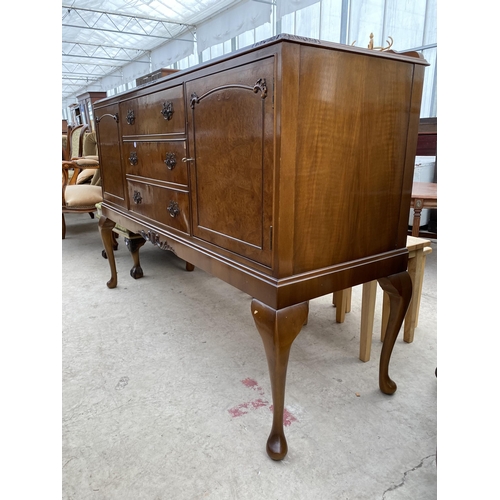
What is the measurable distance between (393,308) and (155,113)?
129 centimetres

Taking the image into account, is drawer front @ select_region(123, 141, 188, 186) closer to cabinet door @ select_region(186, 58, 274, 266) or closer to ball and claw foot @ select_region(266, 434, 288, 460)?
cabinet door @ select_region(186, 58, 274, 266)

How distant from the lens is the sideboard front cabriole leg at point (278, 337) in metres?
1.18

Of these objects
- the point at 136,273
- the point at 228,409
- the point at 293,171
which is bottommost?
the point at 228,409

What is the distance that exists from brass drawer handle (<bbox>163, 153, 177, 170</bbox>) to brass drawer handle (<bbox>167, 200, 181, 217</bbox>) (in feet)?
0.49

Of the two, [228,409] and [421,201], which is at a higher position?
[421,201]

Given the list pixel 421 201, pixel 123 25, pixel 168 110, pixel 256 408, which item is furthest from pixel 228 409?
pixel 123 25

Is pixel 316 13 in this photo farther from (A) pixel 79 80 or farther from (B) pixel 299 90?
(A) pixel 79 80

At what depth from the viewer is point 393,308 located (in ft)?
5.09

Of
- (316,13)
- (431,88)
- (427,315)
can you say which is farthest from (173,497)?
(316,13)

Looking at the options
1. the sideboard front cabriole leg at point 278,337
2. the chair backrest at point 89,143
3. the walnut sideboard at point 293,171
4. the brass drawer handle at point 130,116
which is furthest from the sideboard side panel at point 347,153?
the chair backrest at point 89,143

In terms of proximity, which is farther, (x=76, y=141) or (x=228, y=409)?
(x=76, y=141)

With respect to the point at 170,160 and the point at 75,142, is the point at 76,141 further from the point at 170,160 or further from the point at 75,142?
the point at 170,160

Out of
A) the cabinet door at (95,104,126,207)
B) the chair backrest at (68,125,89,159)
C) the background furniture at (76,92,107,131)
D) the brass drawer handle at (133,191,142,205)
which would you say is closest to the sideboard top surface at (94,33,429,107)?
the brass drawer handle at (133,191,142,205)

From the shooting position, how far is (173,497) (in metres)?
1.18
